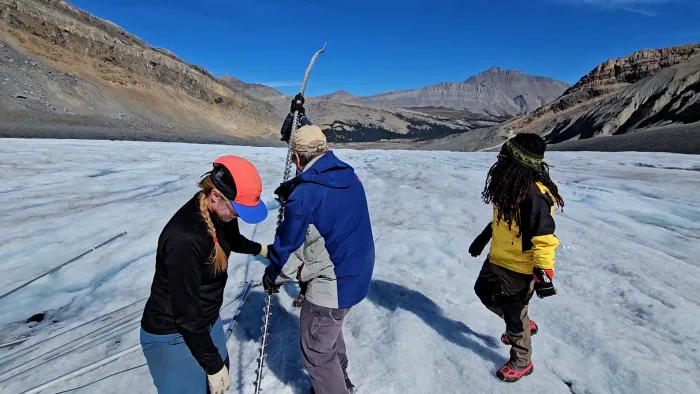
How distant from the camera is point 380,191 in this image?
25.4 feet

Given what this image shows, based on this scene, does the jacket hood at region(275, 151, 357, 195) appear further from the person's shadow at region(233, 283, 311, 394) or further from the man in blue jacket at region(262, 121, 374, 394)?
the person's shadow at region(233, 283, 311, 394)

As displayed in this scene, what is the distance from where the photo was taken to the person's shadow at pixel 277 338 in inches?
112

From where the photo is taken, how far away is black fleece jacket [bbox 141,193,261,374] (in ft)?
6.05

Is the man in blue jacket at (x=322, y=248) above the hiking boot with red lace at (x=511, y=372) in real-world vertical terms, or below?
above

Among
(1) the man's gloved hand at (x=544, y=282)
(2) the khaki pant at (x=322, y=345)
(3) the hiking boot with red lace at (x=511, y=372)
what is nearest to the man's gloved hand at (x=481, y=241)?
(1) the man's gloved hand at (x=544, y=282)

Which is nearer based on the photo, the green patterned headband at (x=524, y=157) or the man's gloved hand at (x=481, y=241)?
the green patterned headband at (x=524, y=157)

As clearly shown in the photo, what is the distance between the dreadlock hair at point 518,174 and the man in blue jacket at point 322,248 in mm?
969

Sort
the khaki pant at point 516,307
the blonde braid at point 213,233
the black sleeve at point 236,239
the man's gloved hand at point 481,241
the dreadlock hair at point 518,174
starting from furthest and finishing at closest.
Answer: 1. the man's gloved hand at point 481,241
2. the khaki pant at point 516,307
3. the dreadlock hair at point 518,174
4. the black sleeve at point 236,239
5. the blonde braid at point 213,233

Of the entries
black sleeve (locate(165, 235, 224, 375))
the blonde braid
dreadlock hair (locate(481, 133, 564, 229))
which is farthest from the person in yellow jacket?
black sleeve (locate(165, 235, 224, 375))

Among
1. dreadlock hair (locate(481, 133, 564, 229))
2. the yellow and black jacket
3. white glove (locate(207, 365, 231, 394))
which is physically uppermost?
dreadlock hair (locate(481, 133, 564, 229))

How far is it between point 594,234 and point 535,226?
3.33 m

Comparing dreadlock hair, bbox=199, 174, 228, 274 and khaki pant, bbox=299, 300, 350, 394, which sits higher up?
dreadlock hair, bbox=199, 174, 228, 274

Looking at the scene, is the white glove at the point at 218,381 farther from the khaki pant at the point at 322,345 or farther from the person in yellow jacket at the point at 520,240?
the person in yellow jacket at the point at 520,240

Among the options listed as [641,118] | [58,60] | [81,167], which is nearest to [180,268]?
[81,167]
